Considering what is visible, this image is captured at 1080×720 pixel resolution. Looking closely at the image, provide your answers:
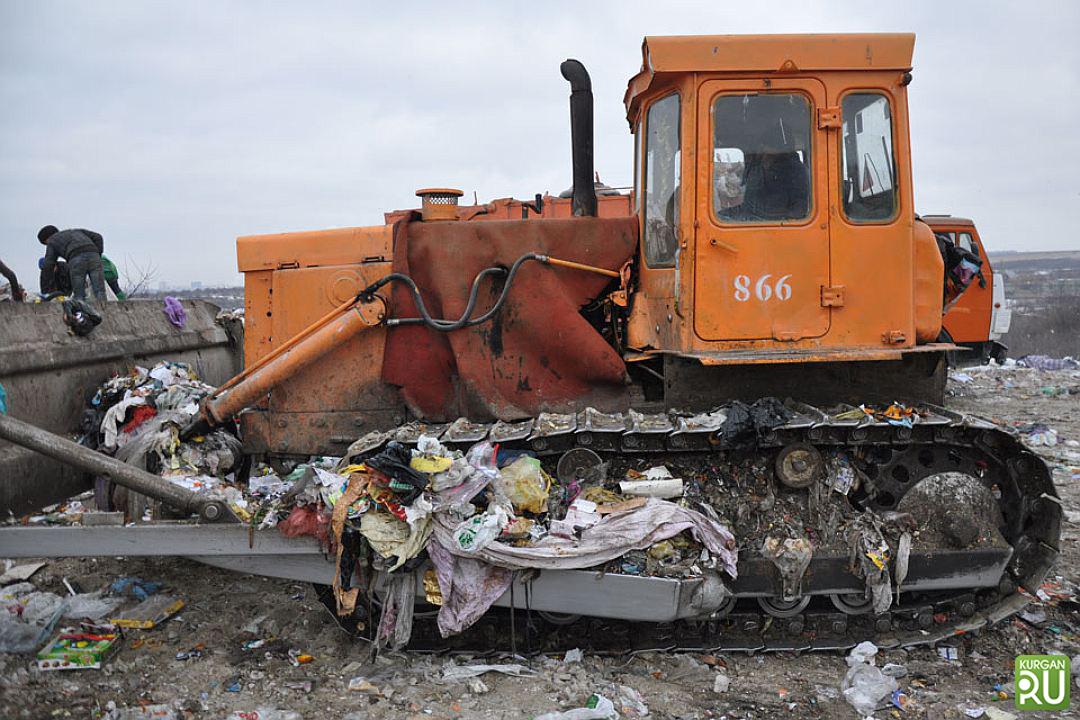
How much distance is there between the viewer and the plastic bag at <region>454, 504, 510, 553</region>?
3545 mm

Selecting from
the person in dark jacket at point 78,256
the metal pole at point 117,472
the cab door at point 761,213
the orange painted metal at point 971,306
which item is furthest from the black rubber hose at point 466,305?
the orange painted metal at point 971,306

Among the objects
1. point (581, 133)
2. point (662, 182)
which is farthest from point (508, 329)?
point (581, 133)

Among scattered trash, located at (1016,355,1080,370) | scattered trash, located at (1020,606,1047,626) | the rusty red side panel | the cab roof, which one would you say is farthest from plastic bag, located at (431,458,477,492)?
scattered trash, located at (1016,355,1080,370)

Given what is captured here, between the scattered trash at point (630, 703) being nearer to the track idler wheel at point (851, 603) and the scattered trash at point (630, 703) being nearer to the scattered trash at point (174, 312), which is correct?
the track idler wheel at point (851, 603)

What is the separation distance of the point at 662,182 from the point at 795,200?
2.16ft

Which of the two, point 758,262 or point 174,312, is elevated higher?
point 758,262

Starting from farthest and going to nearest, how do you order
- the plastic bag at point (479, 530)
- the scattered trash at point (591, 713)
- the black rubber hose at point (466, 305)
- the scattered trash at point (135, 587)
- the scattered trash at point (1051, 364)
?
the scattered trash at point (1051, 364) → the scattered trash at point (135, 587) → the black rubber hose at point (466, 305) → the plastic bag at point (479, 530) → the scattered trash at point (591, 713)

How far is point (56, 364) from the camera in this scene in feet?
15.4

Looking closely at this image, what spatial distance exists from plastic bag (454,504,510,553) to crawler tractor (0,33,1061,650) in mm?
293

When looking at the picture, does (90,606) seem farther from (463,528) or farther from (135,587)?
(463,528)

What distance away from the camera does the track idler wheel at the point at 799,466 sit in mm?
3818

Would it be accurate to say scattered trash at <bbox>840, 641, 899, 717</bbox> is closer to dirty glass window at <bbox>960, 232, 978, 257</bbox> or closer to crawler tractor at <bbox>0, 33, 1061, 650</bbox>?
crawler tractor at <bbox>0, 33, 1061, 650</bbox>
